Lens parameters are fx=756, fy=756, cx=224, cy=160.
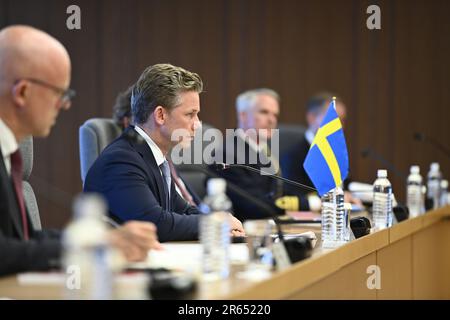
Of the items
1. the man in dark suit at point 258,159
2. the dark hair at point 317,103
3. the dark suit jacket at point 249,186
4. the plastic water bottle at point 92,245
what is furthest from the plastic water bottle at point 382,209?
the dark hair at point 317,103

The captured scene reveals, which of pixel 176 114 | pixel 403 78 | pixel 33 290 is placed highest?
pixel 403 78

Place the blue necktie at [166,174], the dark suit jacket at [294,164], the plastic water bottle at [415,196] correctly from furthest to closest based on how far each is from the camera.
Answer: the dark suit jacket at [294,164] < the plastic water bottle at [415,196] < the blue necktie at [166,174]

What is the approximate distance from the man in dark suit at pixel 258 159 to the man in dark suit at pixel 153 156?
1134mm

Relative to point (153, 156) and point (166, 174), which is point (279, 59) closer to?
point (166, 174)

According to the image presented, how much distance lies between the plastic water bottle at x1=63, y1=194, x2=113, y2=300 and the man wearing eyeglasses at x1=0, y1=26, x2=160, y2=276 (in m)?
0.31

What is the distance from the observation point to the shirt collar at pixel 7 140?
1760 millimetres

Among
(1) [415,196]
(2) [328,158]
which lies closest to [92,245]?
(2) [328,158]

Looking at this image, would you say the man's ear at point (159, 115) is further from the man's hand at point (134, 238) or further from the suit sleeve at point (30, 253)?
the suit sleeve at point (30, 253)

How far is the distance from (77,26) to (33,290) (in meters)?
4.87

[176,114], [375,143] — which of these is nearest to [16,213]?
[176,114]

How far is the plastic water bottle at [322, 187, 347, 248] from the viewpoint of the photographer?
2.41 metres

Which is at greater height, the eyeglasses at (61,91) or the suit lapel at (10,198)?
the eyeglasses at (61,91)

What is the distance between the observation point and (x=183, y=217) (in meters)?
2.56

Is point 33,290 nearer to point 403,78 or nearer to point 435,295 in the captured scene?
point 435,295
